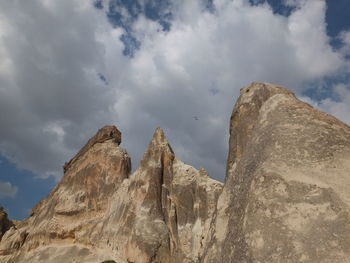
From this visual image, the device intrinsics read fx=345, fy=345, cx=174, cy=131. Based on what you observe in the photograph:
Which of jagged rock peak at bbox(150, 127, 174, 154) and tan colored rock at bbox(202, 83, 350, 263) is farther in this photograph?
jagged rock peak at bbox(150, 127, 174, 154)

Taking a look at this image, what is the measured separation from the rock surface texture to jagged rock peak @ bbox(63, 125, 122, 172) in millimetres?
5280

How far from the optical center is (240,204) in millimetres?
7020

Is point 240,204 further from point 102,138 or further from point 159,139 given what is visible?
point 102,138

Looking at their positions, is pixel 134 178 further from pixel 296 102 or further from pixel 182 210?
pixel 296 102

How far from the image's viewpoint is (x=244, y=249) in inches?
242

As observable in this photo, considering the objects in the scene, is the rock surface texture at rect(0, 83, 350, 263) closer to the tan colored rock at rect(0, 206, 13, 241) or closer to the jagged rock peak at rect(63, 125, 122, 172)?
the jagged rock peak at rect(63, 125, 122, 172)

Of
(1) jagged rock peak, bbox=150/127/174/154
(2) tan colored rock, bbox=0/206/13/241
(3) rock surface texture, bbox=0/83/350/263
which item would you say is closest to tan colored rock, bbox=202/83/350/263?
(3) rock surface texture, bbox=0/83/350/263

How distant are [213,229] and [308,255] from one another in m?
2.43

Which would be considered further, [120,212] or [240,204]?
[120,212]

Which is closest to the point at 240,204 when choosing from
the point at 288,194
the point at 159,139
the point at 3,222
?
the point at 288,194

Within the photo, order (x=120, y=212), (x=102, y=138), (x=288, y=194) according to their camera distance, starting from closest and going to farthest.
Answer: (x=288, y=194)
(x=120, y=212)
(x=102, y=138)

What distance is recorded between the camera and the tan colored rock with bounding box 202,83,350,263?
5734 mm

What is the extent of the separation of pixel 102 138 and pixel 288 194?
989 inches

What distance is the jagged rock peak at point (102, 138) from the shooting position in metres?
30.2
